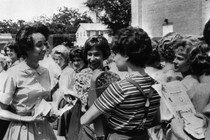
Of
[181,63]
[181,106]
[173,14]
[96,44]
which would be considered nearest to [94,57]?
[96,44]

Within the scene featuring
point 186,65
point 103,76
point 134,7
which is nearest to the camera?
point 103,76

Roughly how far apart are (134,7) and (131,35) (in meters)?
35.3

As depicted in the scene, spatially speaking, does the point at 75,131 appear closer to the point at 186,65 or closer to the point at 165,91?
the point at 186,65

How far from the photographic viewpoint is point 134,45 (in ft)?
8.91

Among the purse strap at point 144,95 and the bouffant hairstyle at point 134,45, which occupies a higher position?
the bouffant hairstyle at point 134,45

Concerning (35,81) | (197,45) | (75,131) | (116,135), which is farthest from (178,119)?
(75,131)

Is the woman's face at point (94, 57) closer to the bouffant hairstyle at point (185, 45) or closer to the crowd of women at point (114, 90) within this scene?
the crowd of women at point (114, 90)

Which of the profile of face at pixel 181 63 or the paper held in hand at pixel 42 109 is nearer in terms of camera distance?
the paper held in hand at pixel 42 109

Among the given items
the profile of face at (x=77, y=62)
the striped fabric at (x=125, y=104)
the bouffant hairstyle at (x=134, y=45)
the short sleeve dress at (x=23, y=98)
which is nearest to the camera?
the striped fabric at (x=125, y=104)

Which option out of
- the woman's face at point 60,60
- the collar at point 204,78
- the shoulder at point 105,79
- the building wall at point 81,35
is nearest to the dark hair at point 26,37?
the shoulder at point 105,79

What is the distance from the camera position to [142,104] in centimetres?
267

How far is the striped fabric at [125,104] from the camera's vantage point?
2553mm

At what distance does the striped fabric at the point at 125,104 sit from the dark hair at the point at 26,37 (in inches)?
44.3

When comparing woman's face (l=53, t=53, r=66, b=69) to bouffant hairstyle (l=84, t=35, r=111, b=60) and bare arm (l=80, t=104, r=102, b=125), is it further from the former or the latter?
bare arm (l=80, t=104, r=102, b=125)
